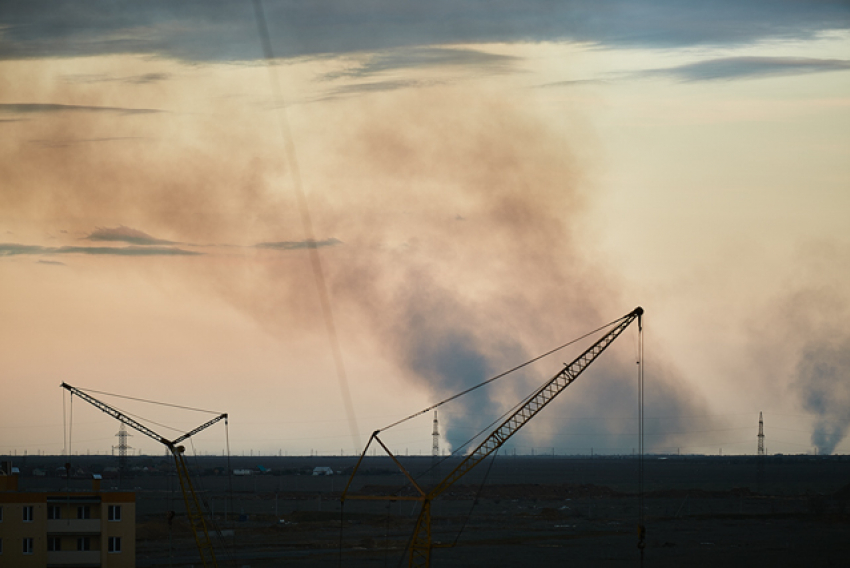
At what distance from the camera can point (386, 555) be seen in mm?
126938

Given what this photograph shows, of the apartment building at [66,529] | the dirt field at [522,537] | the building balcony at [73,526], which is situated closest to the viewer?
the apartment building at [66,529]

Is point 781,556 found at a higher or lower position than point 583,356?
lower

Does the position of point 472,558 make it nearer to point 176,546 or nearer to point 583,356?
point 583,356

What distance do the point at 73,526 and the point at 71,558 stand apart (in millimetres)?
3129

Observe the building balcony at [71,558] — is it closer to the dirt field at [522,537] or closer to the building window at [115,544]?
the building window at [115,544]

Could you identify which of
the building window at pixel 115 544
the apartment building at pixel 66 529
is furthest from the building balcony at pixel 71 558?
the building window at pixel 115 544

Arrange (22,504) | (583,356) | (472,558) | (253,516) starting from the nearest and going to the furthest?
(22,504) → (583,356) → (472,558) → (253,516)

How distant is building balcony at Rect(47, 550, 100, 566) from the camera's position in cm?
9456

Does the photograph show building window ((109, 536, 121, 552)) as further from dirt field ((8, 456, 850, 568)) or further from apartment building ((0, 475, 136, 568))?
dirt field ((8, 456, 850, 568))

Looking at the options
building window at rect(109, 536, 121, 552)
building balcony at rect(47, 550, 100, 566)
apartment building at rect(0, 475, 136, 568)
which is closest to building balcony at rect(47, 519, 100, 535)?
apartment building at rect(0, 475, 136, 568)

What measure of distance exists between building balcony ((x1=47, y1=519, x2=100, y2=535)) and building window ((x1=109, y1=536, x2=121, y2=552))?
1.70 meters

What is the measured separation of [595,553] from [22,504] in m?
73.9

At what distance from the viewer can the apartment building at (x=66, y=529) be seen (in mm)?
92875

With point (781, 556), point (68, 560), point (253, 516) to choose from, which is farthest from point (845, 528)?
point (68, 560)
